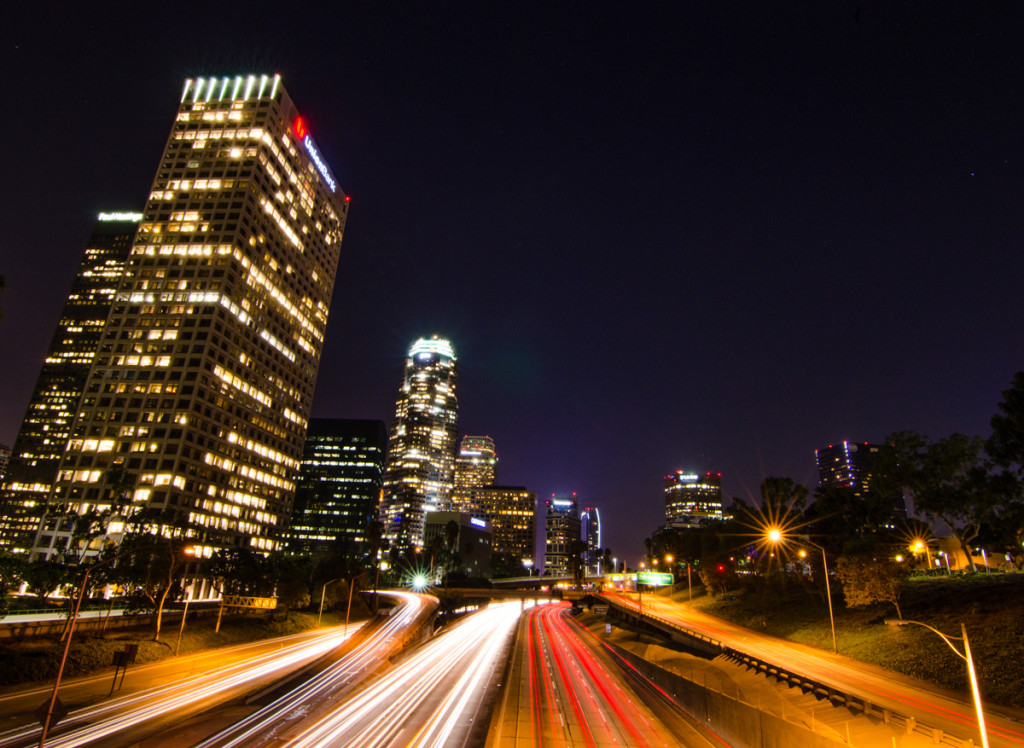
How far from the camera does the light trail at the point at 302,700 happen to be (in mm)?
28938

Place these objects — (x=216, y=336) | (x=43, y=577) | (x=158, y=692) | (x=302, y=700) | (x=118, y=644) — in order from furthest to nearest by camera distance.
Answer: (x=216, y=336) < (x=43, y=577) < (x=118, y=644) < (x=158, y=692) < (x=302, y=700)

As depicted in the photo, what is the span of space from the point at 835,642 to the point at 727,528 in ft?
201

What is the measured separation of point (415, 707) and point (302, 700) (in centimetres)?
797

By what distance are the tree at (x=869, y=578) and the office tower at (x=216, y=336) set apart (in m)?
115

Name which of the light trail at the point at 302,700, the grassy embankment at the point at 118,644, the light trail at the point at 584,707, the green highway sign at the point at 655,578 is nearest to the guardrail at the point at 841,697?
the light trail at the point at 584,707

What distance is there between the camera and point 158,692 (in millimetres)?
38875

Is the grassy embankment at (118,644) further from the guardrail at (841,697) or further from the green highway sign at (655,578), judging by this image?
the green highway sign at (655,578)

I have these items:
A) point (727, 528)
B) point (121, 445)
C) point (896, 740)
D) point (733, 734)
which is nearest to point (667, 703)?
point (733, 734)

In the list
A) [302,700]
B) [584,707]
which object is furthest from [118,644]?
[584,707]

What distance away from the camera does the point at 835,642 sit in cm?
5138

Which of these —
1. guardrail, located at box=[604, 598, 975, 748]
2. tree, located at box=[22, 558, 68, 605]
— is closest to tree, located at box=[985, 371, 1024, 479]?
guardrail, located at box=[604, 598, 975, 748]

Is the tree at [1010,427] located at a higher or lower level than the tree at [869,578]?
higher

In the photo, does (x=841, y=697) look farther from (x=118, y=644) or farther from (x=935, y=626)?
(x=118, y=644)

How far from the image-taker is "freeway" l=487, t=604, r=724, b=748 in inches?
1266
